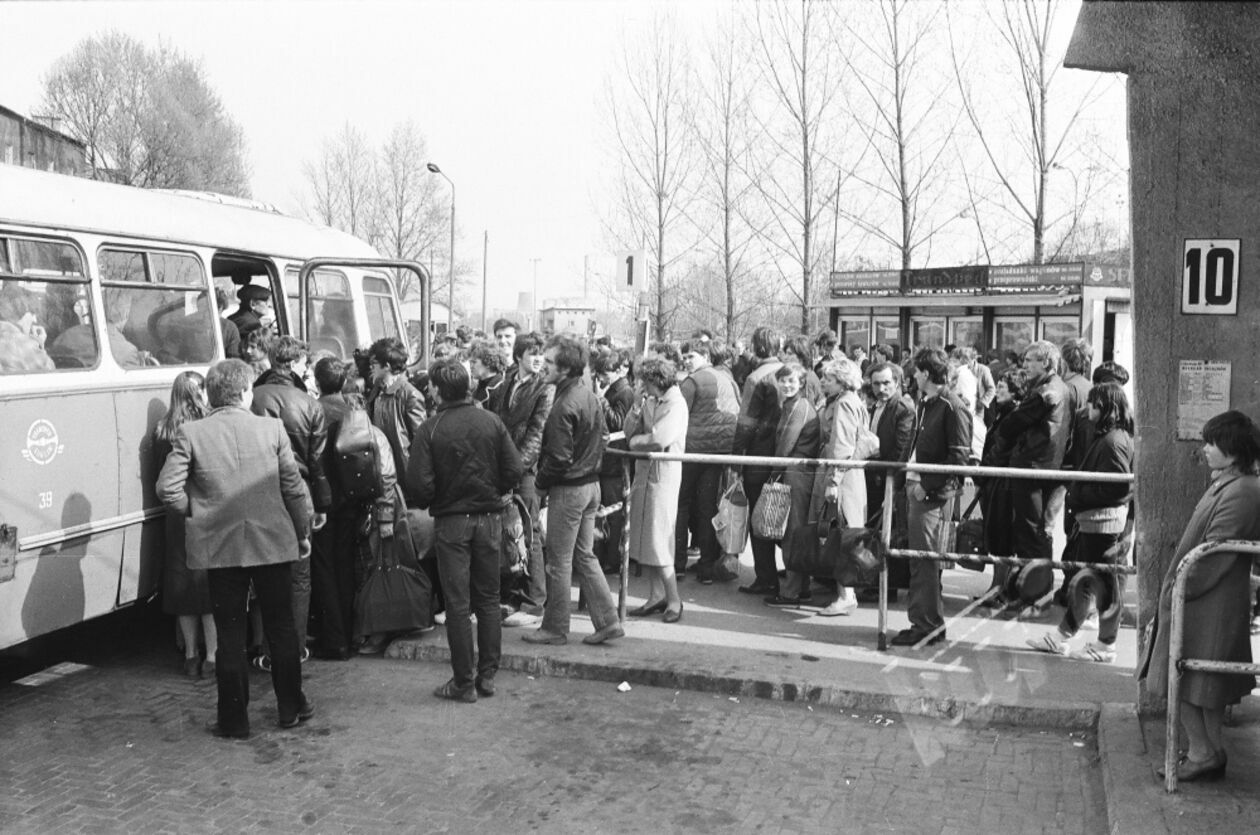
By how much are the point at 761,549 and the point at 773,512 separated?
701 millimetres

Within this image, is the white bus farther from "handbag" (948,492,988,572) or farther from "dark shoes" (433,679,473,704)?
"handbag" (948,492,988,572)

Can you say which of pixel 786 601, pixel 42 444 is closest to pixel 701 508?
pixel 786 601

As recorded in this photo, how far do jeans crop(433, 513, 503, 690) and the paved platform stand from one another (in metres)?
0.72

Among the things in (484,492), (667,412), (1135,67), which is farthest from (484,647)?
(1135,67)

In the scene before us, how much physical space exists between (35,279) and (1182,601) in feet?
19.5

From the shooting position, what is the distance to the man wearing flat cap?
8.76 meters

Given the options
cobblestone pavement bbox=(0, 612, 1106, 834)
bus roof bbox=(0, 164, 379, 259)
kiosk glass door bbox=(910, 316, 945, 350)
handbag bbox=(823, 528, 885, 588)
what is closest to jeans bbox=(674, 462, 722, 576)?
handbag bbox=(823, 528, 885, 588)

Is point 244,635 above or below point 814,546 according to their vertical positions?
below

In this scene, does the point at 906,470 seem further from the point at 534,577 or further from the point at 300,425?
the point at 300,425

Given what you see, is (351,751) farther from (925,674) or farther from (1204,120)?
(1204,120)

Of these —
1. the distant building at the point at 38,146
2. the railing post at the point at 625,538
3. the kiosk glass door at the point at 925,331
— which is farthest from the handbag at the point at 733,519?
the distant building at the point at 38,146

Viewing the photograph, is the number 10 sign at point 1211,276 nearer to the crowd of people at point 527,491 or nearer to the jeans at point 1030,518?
the crowd of people at point 527,491

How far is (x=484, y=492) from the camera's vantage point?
6.39 meters

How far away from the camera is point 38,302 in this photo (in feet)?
20.7
